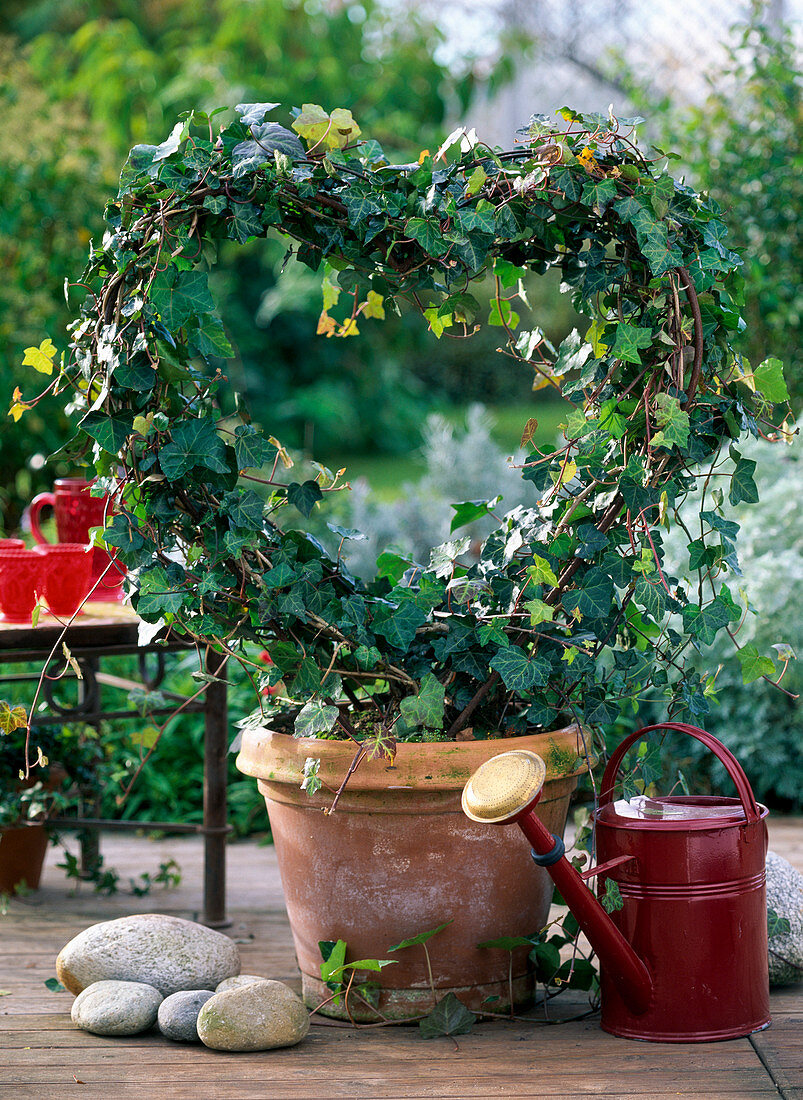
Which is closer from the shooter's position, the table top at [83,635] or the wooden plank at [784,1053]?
the wooden plank at [784,1053]

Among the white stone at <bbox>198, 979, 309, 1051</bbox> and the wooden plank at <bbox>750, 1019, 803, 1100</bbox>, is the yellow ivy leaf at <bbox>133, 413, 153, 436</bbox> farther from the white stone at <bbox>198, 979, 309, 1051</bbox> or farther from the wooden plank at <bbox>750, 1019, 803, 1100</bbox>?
the wooden plank at <bbox>750, 1019, 803, 1100</bbox>

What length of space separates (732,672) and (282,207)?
2.08 m

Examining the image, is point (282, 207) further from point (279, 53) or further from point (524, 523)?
point (279, 53)

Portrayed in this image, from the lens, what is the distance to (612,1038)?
72.4 inches

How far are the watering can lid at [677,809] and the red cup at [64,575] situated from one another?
109 cm

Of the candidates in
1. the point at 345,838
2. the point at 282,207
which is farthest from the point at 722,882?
the point at 282,207

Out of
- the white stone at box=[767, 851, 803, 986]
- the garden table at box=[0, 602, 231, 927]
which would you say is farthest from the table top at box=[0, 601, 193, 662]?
the white stone at box=[767, 851, 803, 986]

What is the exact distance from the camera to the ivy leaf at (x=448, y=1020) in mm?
1855

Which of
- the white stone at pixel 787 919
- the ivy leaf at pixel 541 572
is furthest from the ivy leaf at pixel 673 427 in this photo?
the white stone at pixel 787 919

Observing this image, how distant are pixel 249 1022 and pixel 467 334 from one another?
1.20 meters

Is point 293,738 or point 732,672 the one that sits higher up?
point 293,738

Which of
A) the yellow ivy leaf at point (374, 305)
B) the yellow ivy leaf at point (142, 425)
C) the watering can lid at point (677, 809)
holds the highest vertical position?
the yellow ivy leaf at point (374, 305)

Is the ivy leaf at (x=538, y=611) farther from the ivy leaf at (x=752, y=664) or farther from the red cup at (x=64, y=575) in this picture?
the red cup at (x=64, y=575)

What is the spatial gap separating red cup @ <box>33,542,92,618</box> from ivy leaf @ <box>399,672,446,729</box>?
29.3 inches
